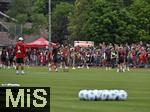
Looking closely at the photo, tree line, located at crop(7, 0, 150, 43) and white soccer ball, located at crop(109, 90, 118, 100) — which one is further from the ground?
tree line, located at crop(7, 0, 150, 43)

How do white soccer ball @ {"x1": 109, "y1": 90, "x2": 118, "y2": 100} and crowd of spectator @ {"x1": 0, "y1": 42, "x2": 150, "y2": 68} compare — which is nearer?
white soccer ball @ {"x1": 109, "y1": 90, "x2": 118, "y2": 100}

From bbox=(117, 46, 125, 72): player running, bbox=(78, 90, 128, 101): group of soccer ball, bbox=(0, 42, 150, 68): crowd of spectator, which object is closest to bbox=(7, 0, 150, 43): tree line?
bbox=(0, 42, 150, 68): crowd of spectator

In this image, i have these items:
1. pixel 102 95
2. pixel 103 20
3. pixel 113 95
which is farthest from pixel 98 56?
pixel 102 95

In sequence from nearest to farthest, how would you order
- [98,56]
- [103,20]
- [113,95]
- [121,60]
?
[113,95]
[121,60]
[98,56]
[103,20]

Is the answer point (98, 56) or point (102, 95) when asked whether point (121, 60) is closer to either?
point (98, 56)

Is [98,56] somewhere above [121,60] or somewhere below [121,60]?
above

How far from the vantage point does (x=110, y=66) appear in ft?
183

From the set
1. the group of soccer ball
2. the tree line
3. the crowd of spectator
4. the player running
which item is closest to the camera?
the group of soccer ball

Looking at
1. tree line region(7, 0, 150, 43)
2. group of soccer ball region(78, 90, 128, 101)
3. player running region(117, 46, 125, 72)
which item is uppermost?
tree line region(7, 0, 150, 43)

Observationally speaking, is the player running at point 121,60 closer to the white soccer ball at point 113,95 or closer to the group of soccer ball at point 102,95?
the group of soccer ball at point 102,95

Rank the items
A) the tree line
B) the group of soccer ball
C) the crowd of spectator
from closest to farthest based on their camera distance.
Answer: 1. the group of soccer ball
2. the crowd of spectator
3. the tree line

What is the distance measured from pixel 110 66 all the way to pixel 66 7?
2182 inches

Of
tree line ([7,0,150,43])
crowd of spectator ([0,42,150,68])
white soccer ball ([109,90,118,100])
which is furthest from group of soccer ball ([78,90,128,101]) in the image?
tree line ([7,0,150,43])

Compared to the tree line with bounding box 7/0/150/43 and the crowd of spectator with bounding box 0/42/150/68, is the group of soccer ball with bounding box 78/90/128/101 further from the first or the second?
the tree line with bounding box 7/0/150/43
